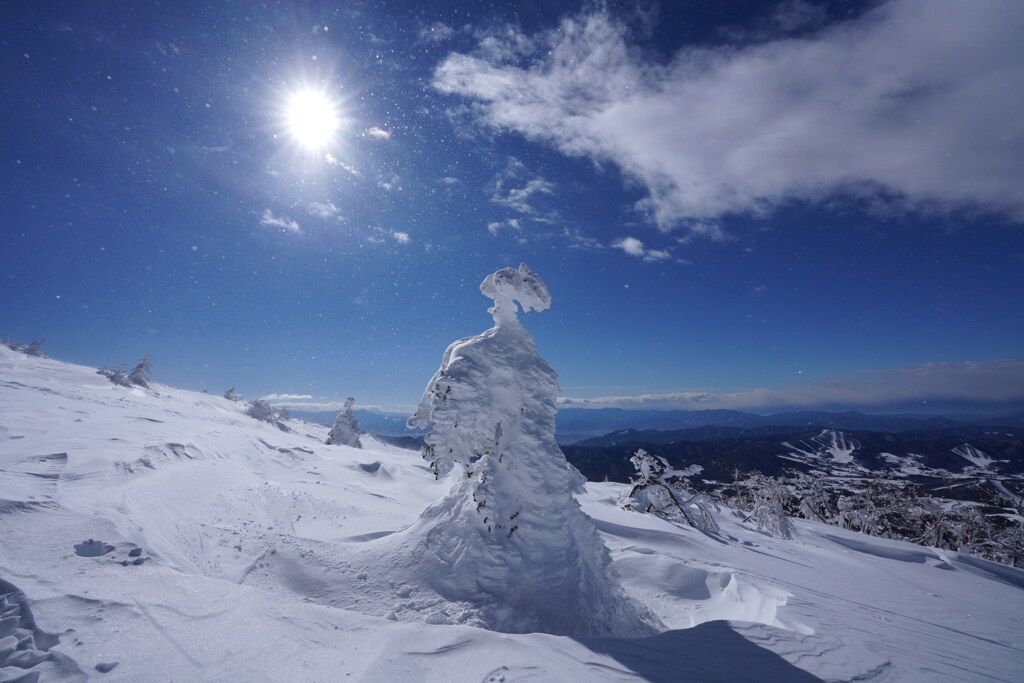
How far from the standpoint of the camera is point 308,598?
6555 mm

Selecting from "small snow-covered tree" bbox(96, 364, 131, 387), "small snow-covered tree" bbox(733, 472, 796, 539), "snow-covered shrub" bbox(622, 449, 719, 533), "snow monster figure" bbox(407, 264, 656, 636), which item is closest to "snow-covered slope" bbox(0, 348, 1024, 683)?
"snow monster figure" bbox(407, 264, 656, 636)

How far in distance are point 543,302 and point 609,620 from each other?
645 cm

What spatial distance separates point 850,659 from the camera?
584 cm

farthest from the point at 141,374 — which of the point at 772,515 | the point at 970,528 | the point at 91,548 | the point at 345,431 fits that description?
the point at 970,528

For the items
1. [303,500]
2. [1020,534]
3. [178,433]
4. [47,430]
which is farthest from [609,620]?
[1020,534]

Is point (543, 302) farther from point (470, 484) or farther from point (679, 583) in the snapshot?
point (679, 583)

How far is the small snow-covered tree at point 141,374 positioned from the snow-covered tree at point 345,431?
19074 mm

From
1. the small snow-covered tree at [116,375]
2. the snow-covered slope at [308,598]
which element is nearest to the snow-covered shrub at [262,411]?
the small snow-covered tree at [116,375]

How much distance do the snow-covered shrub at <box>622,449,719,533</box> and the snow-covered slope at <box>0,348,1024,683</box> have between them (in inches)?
212

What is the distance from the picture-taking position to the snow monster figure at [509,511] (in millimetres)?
7133

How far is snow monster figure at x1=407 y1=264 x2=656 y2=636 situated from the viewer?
7133 millimetres

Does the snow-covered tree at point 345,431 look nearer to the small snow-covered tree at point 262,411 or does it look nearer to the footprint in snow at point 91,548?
the small snow-covered tree at point 262,411

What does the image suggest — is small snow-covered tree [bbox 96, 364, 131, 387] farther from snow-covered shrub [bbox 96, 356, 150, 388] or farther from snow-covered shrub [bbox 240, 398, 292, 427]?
snow-covered shrub [bbox 240, 398, 292, 427]

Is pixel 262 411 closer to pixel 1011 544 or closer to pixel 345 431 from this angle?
pixel 345 431
